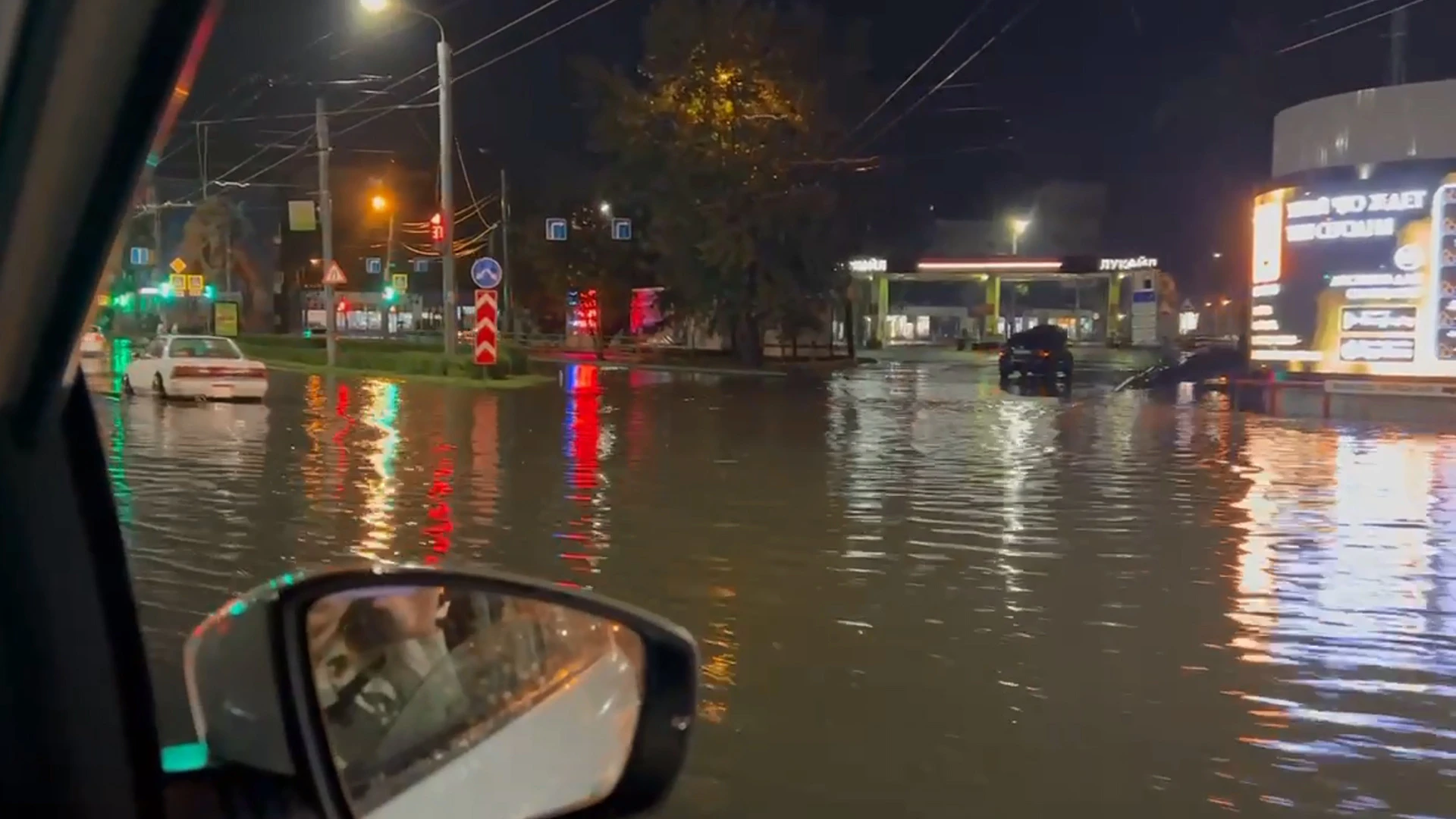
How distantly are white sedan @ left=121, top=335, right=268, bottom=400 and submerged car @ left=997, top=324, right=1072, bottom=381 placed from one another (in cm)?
2146

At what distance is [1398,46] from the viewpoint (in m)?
34.3

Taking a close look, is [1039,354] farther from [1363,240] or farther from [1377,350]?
[1377,350]

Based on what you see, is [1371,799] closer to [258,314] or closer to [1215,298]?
[258,314]

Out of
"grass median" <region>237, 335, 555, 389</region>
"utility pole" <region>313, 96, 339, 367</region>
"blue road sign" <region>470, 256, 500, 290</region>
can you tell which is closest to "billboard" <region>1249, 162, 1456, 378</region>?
"grass median" <region>237, 335, 555, 389</region>

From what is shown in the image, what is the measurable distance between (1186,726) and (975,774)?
1329mm

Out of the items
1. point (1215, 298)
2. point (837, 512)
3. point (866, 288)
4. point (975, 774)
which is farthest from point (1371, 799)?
point (1215, 298)

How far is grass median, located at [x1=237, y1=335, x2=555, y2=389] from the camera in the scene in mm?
33719

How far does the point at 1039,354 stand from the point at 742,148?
41.0 feet

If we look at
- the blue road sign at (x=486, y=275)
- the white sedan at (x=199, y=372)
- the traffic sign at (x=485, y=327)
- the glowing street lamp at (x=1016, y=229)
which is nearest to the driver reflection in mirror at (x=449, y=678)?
the white sedan at (x=199, y=372)

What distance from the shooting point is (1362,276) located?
102ft

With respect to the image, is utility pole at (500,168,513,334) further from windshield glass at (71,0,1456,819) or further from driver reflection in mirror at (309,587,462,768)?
driver reflection in mirror at (309,587,462,768)

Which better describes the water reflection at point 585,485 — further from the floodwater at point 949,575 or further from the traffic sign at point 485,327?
the traffic sign at point 485,327

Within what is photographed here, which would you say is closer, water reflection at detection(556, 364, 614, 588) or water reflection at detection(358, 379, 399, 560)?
water reflection at detection(556, 364, 614, 588)

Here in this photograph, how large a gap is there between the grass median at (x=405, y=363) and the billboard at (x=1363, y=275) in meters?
17.8
